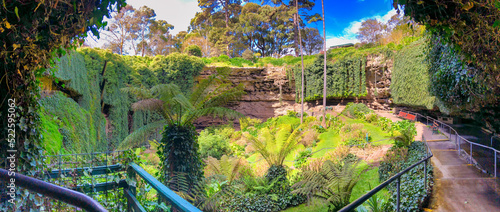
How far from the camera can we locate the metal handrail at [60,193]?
2.27 ft

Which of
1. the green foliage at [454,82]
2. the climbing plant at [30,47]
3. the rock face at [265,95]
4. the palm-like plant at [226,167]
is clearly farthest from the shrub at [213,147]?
the climbing plant at [30,47]

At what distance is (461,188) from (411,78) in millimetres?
10174

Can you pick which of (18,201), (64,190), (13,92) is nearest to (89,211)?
(64,190)

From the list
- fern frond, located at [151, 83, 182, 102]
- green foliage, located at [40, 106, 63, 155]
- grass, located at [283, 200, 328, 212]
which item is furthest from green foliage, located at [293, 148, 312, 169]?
green foliage, located at [40, 106, 63, 155]

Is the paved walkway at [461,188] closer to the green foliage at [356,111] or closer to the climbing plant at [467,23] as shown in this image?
the climbing plant at [467,23]

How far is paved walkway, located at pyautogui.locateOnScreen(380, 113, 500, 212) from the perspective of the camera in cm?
407

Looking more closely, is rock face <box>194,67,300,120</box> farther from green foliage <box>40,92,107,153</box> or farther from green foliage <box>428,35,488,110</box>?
green foliage <box>428,35,488,110</box>

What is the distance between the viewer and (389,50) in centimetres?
1572

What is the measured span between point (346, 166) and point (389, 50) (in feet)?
41.3

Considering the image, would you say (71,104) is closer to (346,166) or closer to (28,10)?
(28,10)

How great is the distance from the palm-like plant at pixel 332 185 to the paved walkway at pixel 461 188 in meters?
1.63

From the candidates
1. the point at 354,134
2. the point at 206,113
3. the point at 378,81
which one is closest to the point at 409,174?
the point at 206,113

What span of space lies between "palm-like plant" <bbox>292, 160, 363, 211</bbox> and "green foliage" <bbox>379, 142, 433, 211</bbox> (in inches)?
35.5

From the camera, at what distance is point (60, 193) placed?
77 cm
